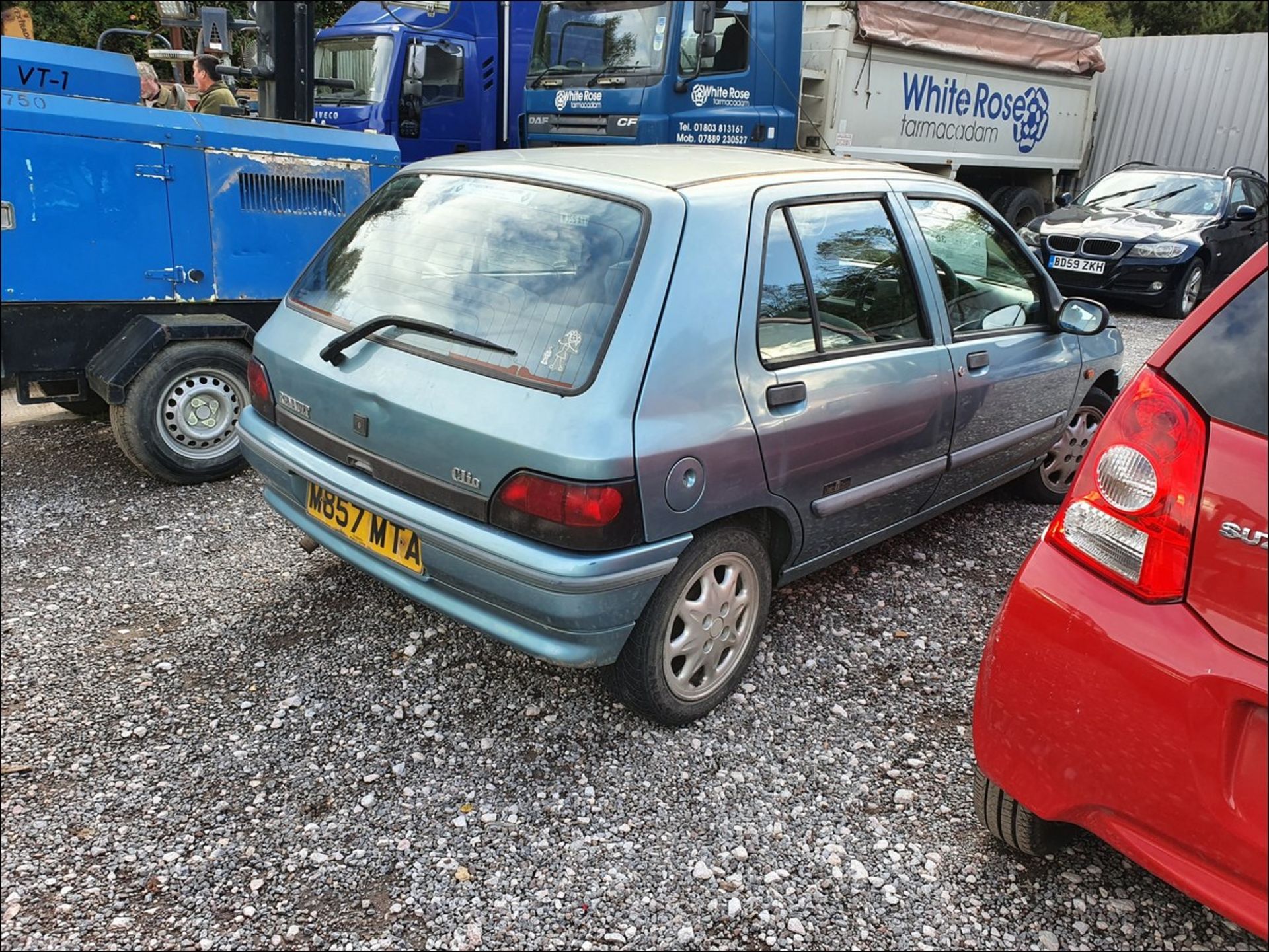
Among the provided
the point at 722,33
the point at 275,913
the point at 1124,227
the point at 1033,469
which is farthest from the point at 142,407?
the point at 1124,227

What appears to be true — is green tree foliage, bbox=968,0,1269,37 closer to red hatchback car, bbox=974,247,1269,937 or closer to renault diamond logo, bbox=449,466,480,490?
red hatchback car, bbox=974,247,1269,937

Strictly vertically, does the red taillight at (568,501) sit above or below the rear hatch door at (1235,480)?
below

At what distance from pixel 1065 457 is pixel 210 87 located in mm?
5639

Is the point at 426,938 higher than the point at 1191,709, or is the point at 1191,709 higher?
the point at 1191,709

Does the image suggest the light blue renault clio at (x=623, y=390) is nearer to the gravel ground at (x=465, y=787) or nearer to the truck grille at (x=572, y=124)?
the gravel ground at (x=465, y=787)

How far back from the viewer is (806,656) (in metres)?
3.38

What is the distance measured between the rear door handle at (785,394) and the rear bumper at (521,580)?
494 mm

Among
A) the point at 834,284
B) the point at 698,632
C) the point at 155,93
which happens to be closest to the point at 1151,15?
the point at 155,93

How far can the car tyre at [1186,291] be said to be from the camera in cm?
1007

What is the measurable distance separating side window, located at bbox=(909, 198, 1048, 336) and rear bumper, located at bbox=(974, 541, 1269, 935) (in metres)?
1.77

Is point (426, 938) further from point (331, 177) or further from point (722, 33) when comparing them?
point (722, 33)

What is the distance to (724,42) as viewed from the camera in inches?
344

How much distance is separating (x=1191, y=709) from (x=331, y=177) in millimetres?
4678

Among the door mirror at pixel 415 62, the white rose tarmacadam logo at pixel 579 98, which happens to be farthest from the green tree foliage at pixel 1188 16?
the door mirror at pixel 415 62
